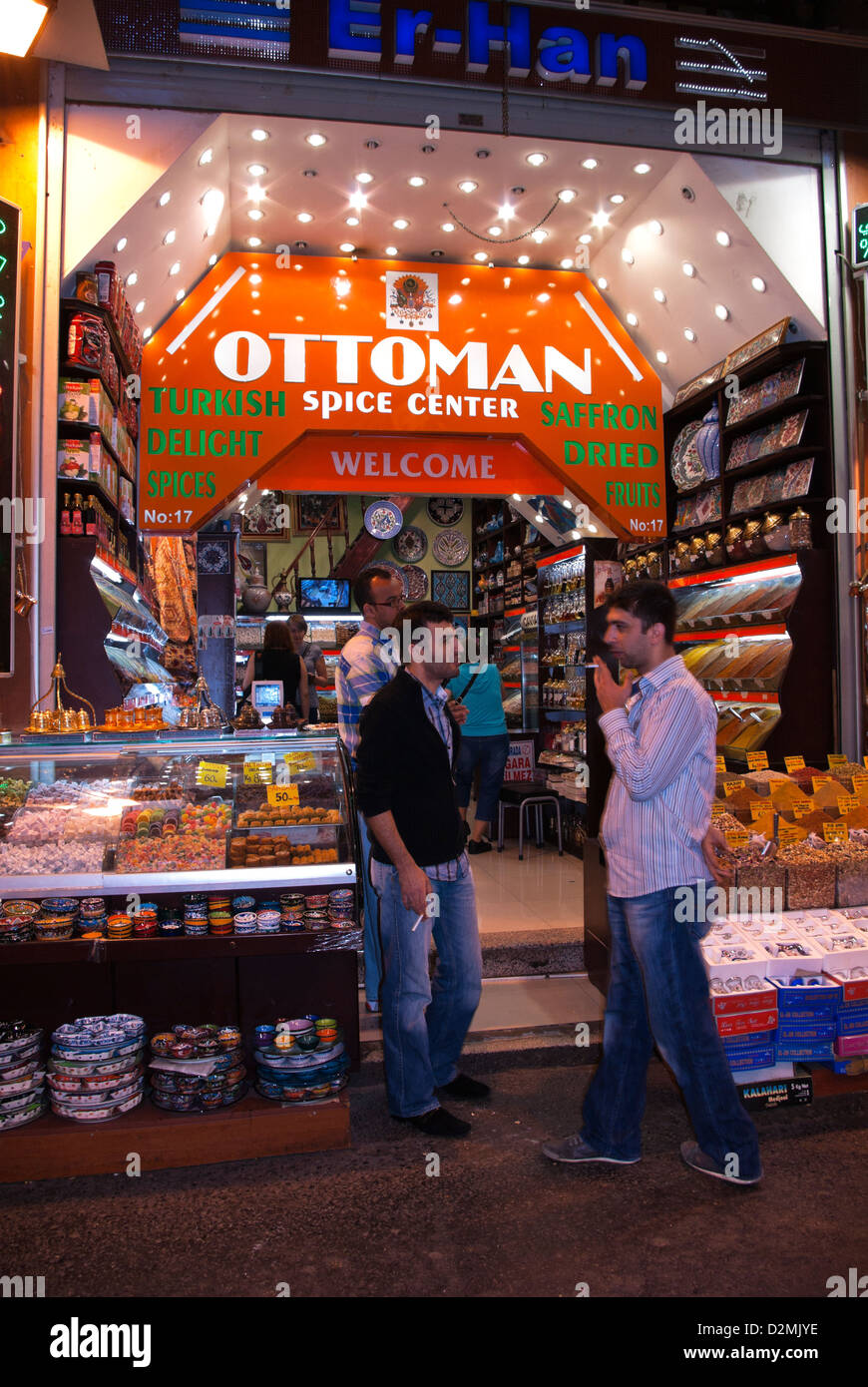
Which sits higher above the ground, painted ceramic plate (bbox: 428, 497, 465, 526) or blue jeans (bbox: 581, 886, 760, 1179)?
painted ceramic plate (bbox: 428, 497, 465, 526)

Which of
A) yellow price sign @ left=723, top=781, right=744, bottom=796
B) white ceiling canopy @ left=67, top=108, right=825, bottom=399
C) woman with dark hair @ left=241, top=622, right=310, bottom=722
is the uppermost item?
white ceiling canopy @ left=67, top=108, right=825, bottom=399

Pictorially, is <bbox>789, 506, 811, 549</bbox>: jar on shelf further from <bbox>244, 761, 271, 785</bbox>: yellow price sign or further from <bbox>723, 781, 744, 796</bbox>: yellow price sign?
<bbox>244, 761, 271, 785</bbox>: yellow price sign

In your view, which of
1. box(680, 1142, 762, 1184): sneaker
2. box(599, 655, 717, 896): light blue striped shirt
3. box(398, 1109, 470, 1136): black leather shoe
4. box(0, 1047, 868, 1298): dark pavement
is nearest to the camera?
box(0, 1047, 868, 1298): dark pavement

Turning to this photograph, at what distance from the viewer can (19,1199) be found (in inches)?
106

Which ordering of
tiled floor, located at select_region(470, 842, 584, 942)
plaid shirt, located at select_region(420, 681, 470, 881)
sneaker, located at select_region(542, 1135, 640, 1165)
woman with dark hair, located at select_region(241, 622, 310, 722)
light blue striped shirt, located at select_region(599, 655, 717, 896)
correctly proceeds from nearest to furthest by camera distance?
light blue striped shirt, located at select_region(599, 655, 717, 896)
sneaker, located at select_region(542, 1135, 640, 1165)
plaid shirt, located at select_region(420, 681, 470, 881)
tiled floor, located at select_region(470, 842, 584, 942)
woman with dark hair, located at select_region(241, 622, 310, 722)

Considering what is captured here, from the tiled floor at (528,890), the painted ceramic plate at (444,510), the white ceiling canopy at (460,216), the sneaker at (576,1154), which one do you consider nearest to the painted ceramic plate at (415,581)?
the painted ceramic plate at (444,510)

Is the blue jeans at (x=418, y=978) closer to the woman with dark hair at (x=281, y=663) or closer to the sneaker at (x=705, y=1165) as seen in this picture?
the sneaker at (x=705, y=1165)

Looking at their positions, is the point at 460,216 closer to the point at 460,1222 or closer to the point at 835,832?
the point at 835,832

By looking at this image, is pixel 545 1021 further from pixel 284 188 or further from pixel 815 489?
pixel 284 188

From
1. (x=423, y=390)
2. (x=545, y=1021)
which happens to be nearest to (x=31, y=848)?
(x=545, y=1021)

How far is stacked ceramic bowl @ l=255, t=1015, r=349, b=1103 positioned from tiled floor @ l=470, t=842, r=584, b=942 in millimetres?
1737

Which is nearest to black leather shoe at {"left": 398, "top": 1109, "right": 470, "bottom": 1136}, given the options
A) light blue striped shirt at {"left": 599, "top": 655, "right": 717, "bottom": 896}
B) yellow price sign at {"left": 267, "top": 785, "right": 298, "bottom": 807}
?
light blue striped shirt at {"left": 599, "top": 655, "right": 717, "bottom": 896}

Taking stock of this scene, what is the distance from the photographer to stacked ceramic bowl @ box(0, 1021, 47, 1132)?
2.83 meters

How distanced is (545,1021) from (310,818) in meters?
1.42
